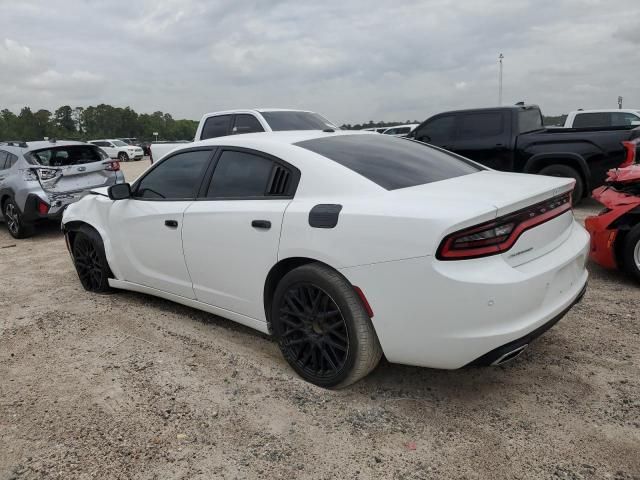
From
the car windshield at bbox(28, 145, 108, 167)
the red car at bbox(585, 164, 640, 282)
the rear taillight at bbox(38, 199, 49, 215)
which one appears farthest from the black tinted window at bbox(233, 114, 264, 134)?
the red car at bbox(585, 164, 640, 282)

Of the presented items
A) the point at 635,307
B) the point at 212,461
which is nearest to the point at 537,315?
the point at 212,461

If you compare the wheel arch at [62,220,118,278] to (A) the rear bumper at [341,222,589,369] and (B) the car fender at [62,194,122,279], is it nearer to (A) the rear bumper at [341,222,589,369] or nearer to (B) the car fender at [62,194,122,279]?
(B) the car fender at [62,194,122,279]

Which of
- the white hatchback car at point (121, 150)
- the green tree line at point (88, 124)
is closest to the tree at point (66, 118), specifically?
the green tree line at point (88, 124)

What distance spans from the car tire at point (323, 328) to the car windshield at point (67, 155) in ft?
21.9

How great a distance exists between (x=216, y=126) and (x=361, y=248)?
7156 mm

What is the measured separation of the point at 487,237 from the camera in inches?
93.9

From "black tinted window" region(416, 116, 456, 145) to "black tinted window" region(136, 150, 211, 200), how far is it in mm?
6205

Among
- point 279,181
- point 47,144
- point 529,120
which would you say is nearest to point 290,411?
point 279,181

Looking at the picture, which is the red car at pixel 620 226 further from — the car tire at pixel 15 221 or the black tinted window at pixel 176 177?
the car tire at pixel 15 221

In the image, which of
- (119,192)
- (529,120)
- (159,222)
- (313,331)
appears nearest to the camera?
(313,331)

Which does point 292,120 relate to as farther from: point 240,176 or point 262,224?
point 262,224

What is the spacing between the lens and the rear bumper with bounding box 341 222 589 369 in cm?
233

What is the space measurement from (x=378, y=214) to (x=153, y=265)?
2.24 meters

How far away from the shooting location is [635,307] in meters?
4.01
